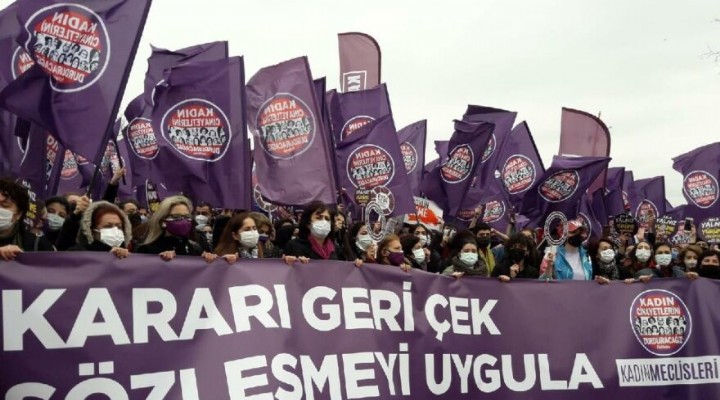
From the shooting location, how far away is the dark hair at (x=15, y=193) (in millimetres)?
5020

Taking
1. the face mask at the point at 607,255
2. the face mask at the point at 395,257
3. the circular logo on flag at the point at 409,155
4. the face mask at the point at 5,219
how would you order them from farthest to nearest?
the circular logo on flag at the point at 409,155, the face mask at the point at 607,255, the face mask at the point at 395,257, the face mask at the point at 5,219

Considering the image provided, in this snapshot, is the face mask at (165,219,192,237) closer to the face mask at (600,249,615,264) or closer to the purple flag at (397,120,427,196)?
the face mask at (600,249,615,264)

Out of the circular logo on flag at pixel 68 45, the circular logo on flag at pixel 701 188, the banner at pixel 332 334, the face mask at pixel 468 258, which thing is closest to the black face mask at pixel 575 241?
the banner at pixel 332 334

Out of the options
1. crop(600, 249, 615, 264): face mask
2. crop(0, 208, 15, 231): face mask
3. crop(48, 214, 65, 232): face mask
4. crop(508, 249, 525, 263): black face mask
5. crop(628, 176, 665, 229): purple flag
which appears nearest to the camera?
crop(0, 208, 15, 231): face mask

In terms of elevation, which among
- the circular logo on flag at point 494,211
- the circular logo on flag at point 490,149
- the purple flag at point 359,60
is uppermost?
the purple flag at point 359,60

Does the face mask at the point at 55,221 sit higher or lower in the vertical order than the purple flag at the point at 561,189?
higher

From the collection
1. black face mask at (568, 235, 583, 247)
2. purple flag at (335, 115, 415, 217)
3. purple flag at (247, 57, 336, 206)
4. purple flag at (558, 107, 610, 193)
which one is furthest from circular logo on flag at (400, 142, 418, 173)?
black face mask at (568, 235, 583, 247)

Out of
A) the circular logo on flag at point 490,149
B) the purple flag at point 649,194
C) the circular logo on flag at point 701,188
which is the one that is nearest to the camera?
the circular logo on flag at point 490,149

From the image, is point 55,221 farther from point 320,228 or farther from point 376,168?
point 376,168

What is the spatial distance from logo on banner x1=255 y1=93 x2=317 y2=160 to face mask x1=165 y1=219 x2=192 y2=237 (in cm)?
334

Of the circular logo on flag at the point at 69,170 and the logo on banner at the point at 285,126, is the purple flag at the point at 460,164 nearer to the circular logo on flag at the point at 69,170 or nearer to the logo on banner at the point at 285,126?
the logo on banner at the point at 285,126

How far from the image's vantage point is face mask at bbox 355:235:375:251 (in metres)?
8.54

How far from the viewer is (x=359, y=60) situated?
16.7 m

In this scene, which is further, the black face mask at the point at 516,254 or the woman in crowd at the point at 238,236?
the black face mask at the point at 516,254
